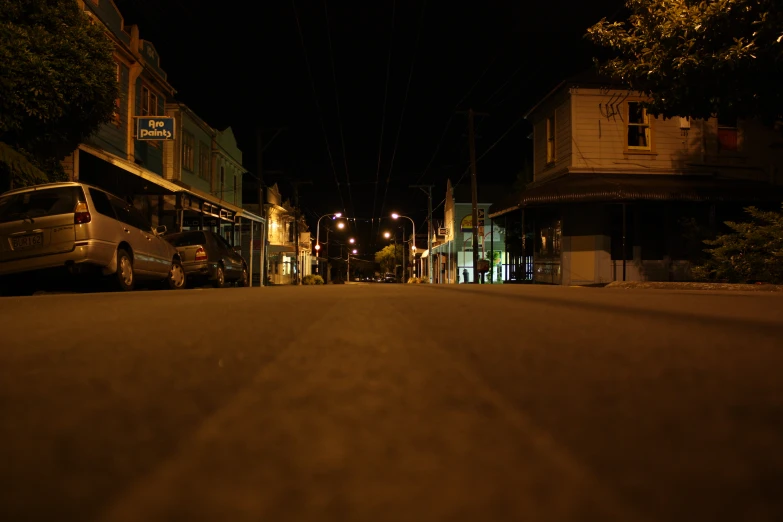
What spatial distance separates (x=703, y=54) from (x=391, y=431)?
12.5m

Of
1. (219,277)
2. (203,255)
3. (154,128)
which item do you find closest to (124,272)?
(203,255)

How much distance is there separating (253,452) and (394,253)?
92.8 meters

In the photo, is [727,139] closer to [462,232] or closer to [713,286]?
[713,286]

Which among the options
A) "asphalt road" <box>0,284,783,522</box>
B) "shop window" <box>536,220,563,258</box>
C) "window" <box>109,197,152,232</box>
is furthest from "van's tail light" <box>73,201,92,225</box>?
"shop window" <box>536,220,563,258</box>

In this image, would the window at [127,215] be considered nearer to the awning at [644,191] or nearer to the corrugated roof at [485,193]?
the awning at [644,191]

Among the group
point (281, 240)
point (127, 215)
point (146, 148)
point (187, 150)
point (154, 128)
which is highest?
point (187, 150)

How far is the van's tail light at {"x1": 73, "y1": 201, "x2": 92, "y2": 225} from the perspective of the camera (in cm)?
962

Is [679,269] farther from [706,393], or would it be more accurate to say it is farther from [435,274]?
[435,274]

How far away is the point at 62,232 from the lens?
31.4ft

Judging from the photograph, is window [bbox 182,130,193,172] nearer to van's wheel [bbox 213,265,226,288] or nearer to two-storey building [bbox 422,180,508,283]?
van's wheel [bbox 213,265,226,288]

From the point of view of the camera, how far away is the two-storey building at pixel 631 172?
68.8ft

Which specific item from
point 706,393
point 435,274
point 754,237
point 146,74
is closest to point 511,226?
point 754,237

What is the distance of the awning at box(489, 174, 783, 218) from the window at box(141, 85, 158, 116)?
1355 cm

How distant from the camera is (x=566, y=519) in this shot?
1087 millimetres
